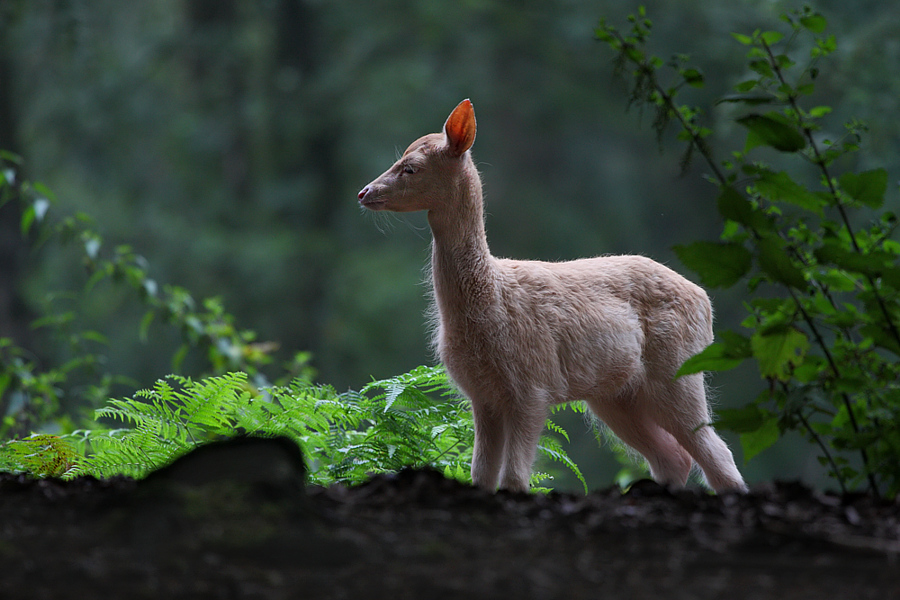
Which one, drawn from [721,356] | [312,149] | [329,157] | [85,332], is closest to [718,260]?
[721,356]

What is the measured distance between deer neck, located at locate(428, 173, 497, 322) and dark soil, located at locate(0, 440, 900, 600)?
157 centimetres

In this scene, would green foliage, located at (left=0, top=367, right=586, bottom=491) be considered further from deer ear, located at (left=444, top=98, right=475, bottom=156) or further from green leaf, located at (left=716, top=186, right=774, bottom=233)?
green leaf, located at (left=716, top=186, right=774, bottom=233)

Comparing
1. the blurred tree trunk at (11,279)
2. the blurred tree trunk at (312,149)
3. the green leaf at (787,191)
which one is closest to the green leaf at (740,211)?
the green leaf at (787,191)

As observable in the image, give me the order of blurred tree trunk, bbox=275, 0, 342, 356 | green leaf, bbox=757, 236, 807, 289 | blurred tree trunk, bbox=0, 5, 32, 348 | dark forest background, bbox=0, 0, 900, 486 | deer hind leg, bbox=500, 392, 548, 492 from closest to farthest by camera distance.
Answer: green leaf, bbox=757, 236, 807, 289, deer hind leg, bbox=500, 392, 548, 492, blurred tree trunk, bbox=0, 5, 32, 348, dark forest background, bbox=0, 0, 900, 486, blurred tree trunk, bbox=275, 0, 342, 356

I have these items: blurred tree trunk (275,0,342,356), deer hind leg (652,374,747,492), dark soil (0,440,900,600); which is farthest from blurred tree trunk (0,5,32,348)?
dark soil (0,440,900,600)

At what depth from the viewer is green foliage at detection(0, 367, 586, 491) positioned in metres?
4.42

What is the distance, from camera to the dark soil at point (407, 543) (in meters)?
2.11

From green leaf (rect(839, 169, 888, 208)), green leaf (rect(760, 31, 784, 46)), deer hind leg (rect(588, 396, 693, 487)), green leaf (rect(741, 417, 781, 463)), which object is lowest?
green leaf (rect(741, 417, 781, 463))

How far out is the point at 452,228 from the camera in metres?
4.50

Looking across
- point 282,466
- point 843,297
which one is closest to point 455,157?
point 282,466

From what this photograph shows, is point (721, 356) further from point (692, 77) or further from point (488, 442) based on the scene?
point (488, 442)

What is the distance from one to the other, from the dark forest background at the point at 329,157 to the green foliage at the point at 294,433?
11298 millimetres

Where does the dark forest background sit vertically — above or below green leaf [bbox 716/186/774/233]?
above

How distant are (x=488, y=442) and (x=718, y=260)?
181 cm
